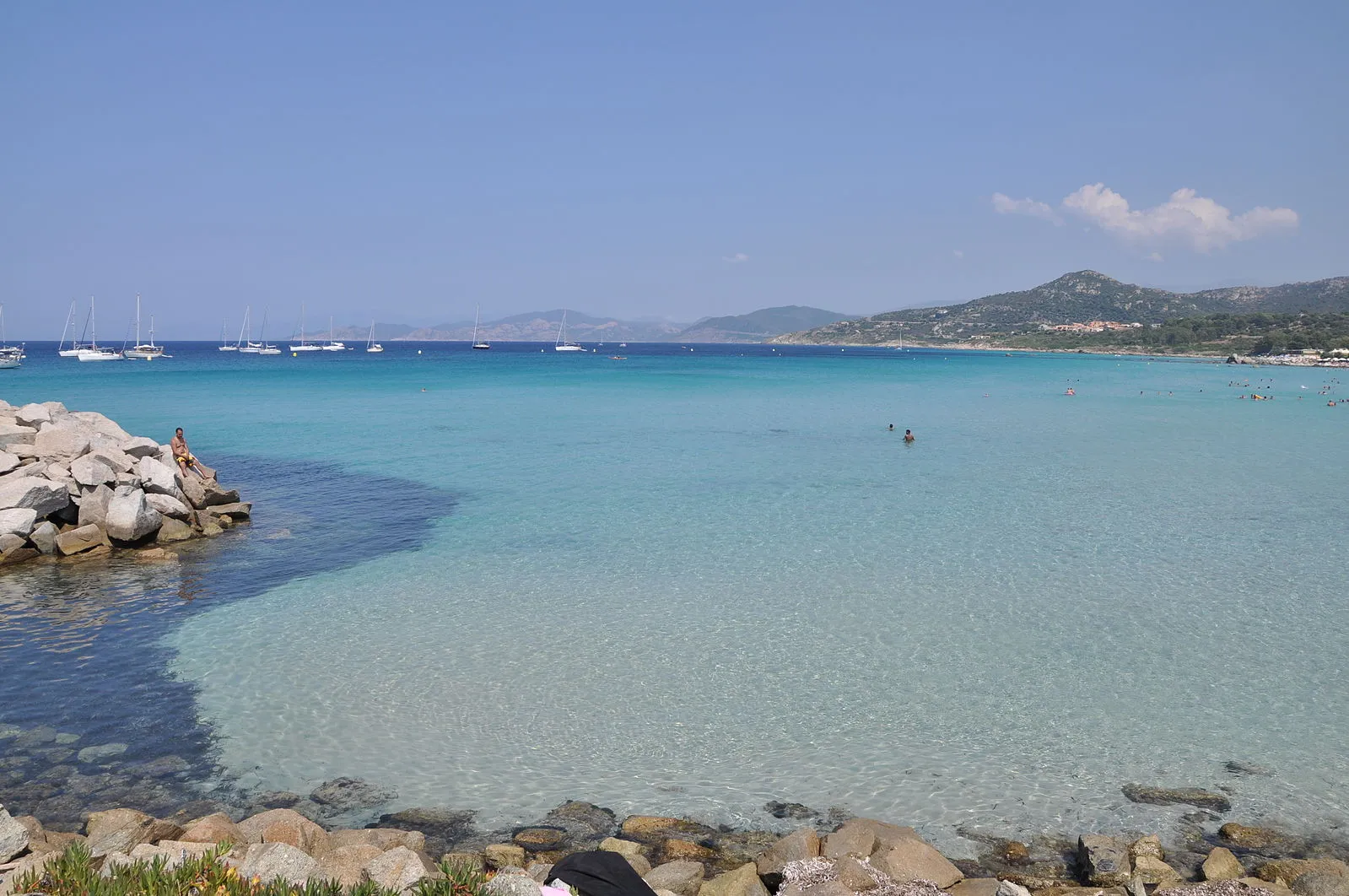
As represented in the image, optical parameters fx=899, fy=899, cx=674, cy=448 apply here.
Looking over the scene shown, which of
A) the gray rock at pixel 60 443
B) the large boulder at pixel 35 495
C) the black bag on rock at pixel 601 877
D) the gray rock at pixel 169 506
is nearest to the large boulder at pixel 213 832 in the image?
the black bag on rock at pixel 601 877

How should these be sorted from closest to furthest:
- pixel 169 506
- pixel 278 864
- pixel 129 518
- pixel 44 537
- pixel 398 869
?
pixel 278 864 → pixel 398 869 → pixel 44 537 → pixel 129 518 → pixel 169 506

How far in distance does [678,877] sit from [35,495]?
16916 millimetres

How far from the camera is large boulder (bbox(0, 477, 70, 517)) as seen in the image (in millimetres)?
17641

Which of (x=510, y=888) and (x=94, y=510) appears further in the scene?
(x=94, y=510)

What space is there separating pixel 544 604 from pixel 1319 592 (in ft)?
42.1

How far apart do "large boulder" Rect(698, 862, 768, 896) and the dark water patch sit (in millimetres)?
5214

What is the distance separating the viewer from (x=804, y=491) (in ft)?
79.0

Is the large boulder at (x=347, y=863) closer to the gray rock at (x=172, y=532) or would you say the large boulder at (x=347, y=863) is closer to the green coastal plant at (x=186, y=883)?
the green coastal plant at (x=186, y=883)

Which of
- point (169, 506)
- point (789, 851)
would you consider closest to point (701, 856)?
point (789, 851)

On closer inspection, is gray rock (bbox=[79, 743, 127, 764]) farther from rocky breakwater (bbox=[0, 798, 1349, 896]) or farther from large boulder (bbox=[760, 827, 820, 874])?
large boulder (bbox=[760, 827, 820, 874])

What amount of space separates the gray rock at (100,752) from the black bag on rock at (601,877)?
19.0ft

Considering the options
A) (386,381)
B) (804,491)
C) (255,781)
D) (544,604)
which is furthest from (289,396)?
(255,781)

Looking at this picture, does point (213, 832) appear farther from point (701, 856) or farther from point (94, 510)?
point (94, 510)

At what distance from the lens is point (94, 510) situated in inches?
725
